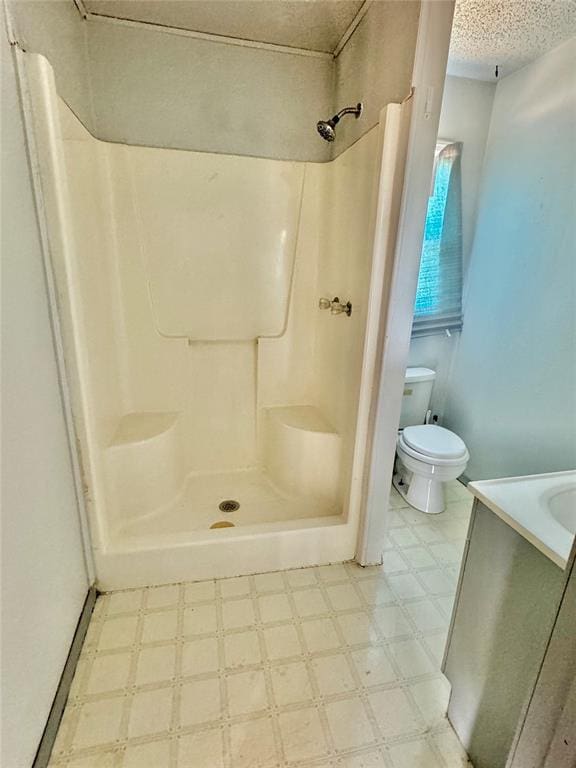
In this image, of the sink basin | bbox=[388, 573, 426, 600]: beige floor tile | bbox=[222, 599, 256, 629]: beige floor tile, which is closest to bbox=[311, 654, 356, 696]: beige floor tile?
bbox=[222, 599, 256, 629]: beige floor tile

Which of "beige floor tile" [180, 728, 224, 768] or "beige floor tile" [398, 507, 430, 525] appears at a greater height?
"beige floor tile" [398, 507, 430, 525]

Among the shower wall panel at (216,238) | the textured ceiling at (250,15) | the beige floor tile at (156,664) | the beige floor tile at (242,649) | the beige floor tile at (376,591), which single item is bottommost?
the beige floor tile at (156,664)

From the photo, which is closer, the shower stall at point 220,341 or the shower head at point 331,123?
the shower stall at point 220,341

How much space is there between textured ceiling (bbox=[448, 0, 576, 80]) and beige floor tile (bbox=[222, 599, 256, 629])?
2582mm

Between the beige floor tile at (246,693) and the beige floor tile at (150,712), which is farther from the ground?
the beige floor tile at (246,693)

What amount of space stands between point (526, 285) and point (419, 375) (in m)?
0.74

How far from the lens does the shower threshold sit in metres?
1.69

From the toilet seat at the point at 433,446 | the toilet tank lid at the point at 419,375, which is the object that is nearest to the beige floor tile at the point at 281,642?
the toilet seat at the point at 433,446

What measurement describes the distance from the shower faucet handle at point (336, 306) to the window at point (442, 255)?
64 centimetres

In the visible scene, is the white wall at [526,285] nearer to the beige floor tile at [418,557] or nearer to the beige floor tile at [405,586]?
the beige floor tile at [418,557]

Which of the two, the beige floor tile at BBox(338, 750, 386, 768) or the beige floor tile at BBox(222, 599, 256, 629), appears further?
the beige floor tile at BBox(222, 599, 256, 629)

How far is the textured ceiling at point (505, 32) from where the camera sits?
1531 millimetres

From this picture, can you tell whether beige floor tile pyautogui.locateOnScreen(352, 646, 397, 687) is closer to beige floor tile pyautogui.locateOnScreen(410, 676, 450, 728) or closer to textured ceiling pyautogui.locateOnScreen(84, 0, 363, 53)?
beige floor tile pyautogui.locateOnScreen(410, 676, 450, 728)

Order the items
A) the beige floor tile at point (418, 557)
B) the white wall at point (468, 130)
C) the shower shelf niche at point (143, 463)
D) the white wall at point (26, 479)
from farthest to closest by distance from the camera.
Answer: the white wall at point (468, 130)
the beige floor tile at point (418, 557)
the shower shelf niche at point (143, 463)
the white wall at point (26, 479)
